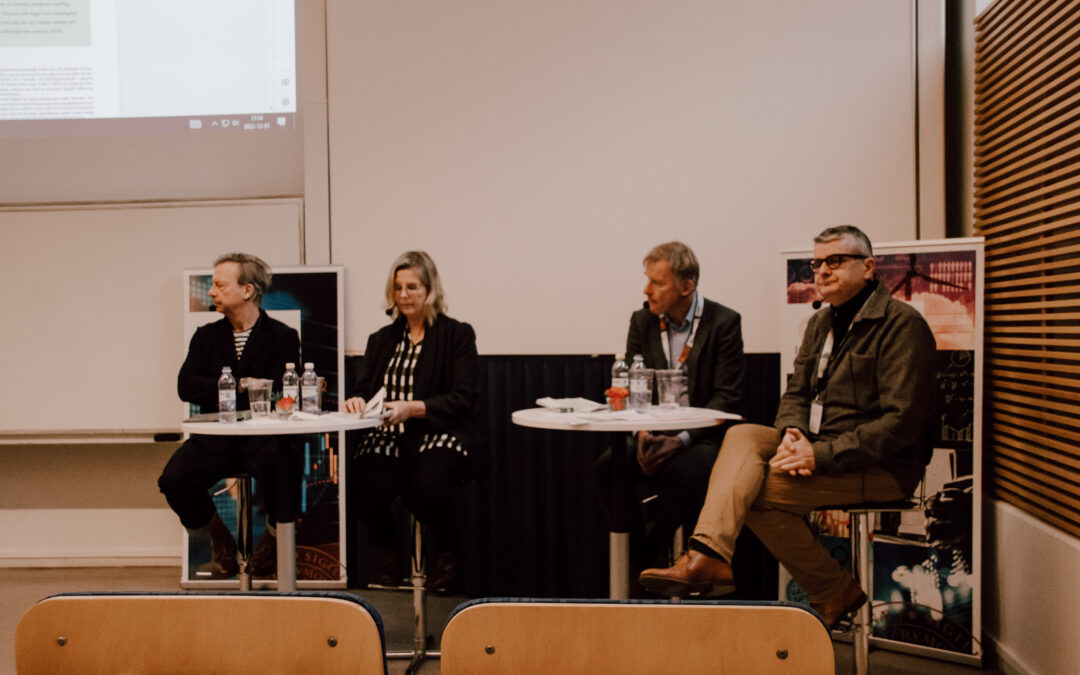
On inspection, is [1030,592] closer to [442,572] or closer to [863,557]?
[863,557]

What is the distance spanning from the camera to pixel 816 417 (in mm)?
2609

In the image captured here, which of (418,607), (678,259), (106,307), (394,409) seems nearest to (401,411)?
(394,409)

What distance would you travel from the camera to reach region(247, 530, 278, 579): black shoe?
3.45m

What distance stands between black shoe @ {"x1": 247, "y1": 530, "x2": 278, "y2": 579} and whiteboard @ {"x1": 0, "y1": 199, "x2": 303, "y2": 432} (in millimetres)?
837

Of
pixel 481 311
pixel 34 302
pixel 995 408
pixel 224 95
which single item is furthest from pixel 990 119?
pixel 34 302

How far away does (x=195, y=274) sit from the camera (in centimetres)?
388

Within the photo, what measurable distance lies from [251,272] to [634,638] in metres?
2.60

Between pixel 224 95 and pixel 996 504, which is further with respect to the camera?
pixel 224 95

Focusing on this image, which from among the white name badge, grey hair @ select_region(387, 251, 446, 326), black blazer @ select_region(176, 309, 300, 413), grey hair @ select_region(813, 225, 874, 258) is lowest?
the white name badge

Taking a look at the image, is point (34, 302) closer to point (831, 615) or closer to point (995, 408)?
point (831, 615)

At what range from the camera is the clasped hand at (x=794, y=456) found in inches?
91.7

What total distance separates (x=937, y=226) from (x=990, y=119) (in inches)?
21.0

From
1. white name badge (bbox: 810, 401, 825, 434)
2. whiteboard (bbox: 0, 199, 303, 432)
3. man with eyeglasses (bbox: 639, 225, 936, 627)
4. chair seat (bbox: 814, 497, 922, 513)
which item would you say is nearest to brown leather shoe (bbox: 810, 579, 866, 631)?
man with eyeglasses (bbox: 639, 225, 936, 627)

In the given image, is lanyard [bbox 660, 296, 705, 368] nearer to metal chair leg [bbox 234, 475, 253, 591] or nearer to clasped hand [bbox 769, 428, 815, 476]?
clasped hand [bbox 769, 428, 815, 476]
